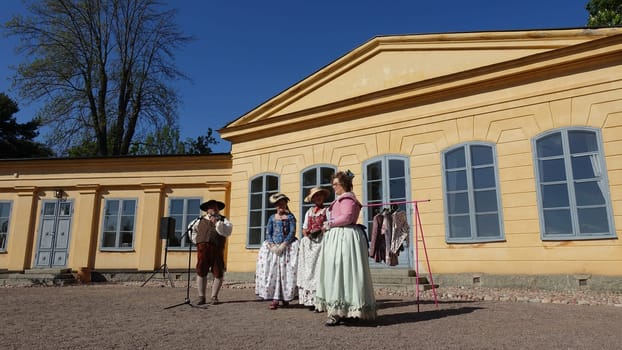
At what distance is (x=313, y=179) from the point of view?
10.3m

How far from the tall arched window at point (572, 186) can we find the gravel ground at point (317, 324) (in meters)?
1.08

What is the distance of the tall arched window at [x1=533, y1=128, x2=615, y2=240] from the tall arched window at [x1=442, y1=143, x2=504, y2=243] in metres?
0.76

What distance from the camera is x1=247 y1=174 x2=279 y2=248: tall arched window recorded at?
423 inches

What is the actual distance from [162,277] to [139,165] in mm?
3348

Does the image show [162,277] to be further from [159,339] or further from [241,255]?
[159,339]

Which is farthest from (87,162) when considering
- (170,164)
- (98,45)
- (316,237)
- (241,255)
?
(316,237)

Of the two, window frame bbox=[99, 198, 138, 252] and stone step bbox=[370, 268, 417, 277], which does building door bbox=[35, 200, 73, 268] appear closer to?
window frame bbox=[99, 198, 138, 252]

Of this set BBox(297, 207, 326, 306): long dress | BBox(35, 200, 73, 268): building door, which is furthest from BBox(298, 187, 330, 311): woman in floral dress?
BBox(35, 200, 73, 268): building door

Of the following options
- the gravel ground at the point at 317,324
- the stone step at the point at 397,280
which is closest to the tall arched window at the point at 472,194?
the stone step at the point at 397,280

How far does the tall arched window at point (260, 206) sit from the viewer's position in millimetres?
10742

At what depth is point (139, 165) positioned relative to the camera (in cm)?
1281

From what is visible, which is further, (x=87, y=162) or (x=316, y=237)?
(x=87, y=162)

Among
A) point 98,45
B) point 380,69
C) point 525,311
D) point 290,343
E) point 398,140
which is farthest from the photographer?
point 98,45

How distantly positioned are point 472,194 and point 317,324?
489 cm
